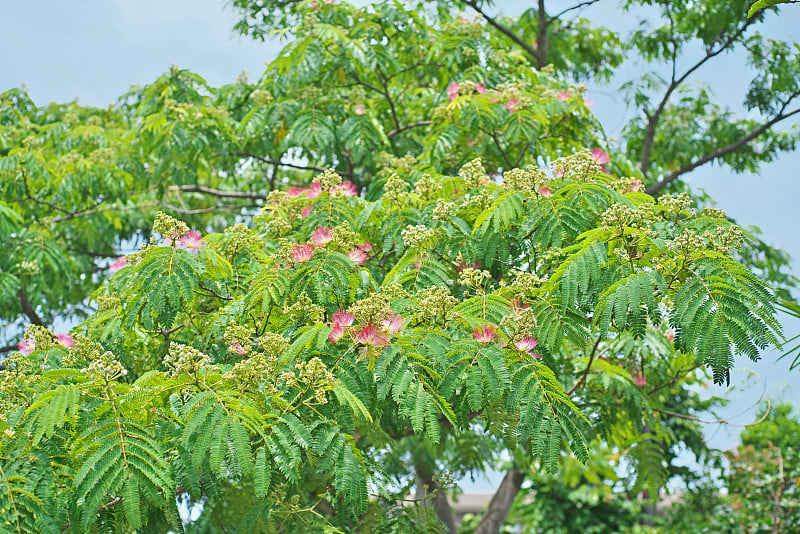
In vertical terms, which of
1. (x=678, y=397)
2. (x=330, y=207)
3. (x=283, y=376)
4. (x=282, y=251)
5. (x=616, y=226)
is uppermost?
(x=678, y=397)

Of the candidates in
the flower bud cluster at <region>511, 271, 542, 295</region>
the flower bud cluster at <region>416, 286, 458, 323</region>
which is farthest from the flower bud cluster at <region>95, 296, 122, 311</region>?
the flower bud cluster at <region>511, 271, 542, 295</region>

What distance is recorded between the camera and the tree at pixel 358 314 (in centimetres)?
336

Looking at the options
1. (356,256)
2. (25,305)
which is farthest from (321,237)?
(25,305)

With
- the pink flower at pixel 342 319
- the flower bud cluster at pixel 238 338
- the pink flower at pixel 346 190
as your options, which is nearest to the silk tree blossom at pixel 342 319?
the pink flower at pixel 342 319

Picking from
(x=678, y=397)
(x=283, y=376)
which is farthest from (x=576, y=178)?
(x=678, y=397)

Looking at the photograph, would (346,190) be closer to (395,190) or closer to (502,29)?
(395,190)

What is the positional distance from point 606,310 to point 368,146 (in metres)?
3.77

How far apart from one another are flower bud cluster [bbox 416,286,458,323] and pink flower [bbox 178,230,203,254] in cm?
152

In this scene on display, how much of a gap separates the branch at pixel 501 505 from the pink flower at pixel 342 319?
188 inches

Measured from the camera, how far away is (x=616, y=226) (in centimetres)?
398

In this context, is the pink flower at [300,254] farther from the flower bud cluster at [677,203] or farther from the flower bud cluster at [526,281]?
the flower bud cluster at [677,203]

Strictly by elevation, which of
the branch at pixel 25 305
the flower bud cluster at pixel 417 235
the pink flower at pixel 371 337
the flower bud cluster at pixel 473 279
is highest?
the branch at pixel 25 305

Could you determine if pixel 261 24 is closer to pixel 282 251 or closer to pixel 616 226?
pixel 282 251

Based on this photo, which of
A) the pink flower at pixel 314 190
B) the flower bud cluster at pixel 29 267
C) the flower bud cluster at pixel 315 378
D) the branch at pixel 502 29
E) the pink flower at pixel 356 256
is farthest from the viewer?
the branch at pixel 502 29
